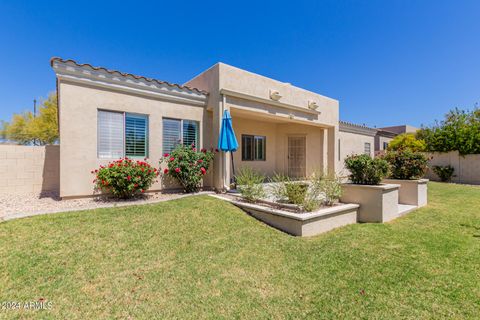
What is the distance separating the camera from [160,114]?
8492 millimetres

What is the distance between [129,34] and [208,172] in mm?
10386

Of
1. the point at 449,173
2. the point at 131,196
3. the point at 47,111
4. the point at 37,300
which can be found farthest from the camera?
the point at 47,111

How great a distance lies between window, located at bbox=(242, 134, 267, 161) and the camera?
496 inches

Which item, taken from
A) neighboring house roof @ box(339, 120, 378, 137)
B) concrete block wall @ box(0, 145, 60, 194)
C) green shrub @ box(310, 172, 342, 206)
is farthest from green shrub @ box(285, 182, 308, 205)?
neighboring house roof @ box(339, 120, 378, 137)

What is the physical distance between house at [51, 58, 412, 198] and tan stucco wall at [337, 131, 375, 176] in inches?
164

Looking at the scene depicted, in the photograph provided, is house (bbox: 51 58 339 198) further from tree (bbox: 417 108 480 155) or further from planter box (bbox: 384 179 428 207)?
tree (bbox: 417 108 480 155)

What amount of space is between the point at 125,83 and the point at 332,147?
41.3ft

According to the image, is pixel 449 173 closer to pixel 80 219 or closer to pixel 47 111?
pixel 80 219

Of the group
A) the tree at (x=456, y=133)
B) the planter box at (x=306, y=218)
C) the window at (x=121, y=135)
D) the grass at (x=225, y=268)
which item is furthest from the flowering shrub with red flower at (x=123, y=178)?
the tree at (x=456, y=133)

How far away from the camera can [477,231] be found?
18.7 feet

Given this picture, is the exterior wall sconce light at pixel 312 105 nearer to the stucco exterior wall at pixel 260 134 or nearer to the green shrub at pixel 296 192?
the stucco exterior wall at pixel 260 134

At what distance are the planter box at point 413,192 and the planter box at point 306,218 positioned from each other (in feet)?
11.2

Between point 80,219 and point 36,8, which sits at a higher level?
point 36,8

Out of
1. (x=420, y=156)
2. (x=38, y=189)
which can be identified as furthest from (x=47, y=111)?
(x=420, y=156)
